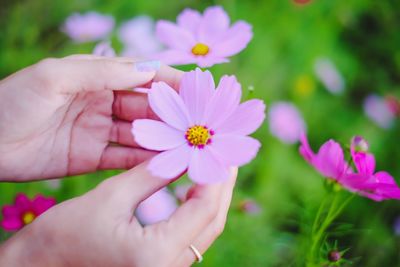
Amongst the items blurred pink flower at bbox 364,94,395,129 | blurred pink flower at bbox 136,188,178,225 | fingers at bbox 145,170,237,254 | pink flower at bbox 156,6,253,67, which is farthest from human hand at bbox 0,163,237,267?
blurred pink flower at bbox 364,94,395,129

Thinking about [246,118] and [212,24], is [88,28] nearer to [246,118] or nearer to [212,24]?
[212,24]

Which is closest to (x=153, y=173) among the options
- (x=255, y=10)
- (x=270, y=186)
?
(x=270, y=186)

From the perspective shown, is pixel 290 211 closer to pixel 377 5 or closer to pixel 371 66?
pixel 371 66

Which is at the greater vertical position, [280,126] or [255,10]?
[255,10]

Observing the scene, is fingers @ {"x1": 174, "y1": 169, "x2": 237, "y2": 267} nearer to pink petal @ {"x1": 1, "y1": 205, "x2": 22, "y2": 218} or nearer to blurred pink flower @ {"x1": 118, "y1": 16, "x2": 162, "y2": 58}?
pink petal @ {"x1": 1, "y1": 205, "x2": 22, "y2": 218}

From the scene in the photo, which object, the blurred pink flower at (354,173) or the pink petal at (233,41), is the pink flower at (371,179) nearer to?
the blurred pink flower at (354,173)

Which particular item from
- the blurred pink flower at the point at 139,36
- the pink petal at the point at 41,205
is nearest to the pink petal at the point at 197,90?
the pink petal at the point at 41,205
